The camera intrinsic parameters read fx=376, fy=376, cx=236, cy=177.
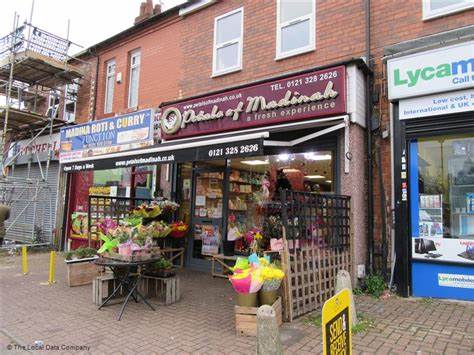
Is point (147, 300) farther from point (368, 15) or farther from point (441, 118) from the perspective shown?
point (368, 15)

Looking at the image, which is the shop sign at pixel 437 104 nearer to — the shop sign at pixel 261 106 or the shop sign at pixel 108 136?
the shop sign at pixel 261 106

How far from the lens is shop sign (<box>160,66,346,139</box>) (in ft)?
22.7

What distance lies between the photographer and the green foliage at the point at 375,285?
6387 mm

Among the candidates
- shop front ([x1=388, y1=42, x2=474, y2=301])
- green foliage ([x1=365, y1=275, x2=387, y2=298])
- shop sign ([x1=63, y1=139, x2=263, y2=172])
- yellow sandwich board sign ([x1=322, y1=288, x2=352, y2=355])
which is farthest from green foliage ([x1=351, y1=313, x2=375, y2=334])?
shop sign ([x1=63, y1=139, x2=263, y2=172])

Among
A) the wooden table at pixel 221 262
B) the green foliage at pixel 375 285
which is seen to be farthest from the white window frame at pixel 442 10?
the wooden table at pixel 221 262

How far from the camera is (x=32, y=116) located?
1334 centimetres

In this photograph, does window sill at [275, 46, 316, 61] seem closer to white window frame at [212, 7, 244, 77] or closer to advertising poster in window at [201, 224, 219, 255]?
white window frame at [212, 7, 244, 77]

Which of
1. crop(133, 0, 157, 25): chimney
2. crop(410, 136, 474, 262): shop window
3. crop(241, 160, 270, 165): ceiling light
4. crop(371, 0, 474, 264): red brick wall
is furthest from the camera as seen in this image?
crop(133, 0, 157, 25): chimney

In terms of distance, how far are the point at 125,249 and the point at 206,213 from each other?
3858mm

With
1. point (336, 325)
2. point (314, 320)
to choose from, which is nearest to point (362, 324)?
point (314, 320)

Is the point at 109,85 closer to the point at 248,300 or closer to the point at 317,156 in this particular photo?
the point at 317,156

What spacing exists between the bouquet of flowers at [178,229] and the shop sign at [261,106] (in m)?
2.23

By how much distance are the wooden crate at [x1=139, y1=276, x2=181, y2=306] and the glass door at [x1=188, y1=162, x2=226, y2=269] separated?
8.76 feet

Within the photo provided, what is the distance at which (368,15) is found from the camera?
24.0 ft
